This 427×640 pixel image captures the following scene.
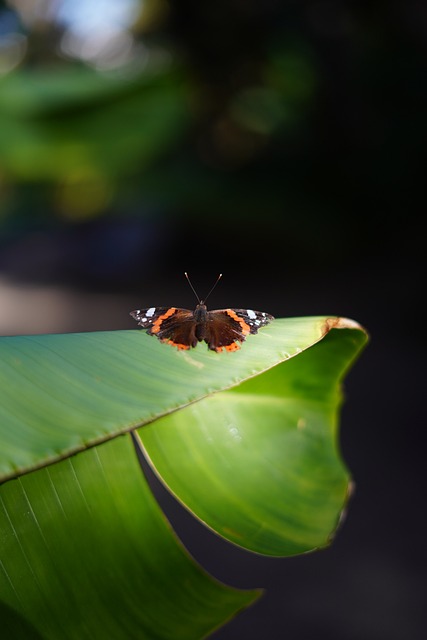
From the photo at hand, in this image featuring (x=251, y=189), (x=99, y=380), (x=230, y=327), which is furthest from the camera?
(x=251, y=189)

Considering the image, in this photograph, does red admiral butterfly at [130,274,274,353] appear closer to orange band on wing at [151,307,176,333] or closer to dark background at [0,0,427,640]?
orange band on wing at [151,307,176,333]

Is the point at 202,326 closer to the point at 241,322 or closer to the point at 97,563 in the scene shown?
the point at 241,322

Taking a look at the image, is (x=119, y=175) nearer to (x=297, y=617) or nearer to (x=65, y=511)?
(x=297, y=617)

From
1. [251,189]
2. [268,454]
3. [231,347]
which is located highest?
[251,189]

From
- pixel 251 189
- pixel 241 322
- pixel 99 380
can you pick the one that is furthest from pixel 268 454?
pixel 251 189

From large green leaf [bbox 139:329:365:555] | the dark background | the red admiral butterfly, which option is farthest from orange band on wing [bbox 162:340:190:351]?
the dark background

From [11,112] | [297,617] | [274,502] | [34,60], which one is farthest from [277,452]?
[34,60]

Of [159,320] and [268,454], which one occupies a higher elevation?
[159,320]
